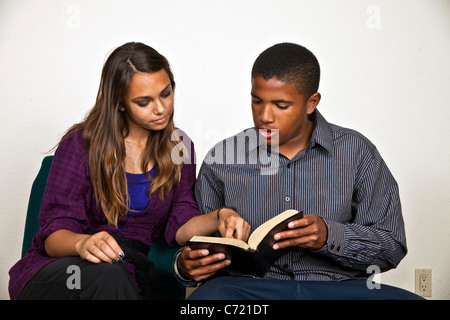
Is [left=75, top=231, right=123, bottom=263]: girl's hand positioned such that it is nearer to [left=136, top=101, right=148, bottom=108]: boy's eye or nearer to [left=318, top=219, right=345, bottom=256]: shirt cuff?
[left=136, top=101, right=148, bottom=108]: boy's eye

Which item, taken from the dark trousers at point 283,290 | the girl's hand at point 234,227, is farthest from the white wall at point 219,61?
the dark trousers at point 283,290

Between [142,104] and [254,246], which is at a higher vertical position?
[142,104]

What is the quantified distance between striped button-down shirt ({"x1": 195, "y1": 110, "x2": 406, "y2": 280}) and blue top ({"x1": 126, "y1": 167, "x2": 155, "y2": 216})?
0.78ft

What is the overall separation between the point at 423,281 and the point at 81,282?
6.53 feet

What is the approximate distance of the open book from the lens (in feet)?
5.12

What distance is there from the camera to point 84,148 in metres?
2.04

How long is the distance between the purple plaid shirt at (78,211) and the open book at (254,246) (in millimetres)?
416

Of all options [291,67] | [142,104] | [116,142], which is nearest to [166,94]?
[142,104]

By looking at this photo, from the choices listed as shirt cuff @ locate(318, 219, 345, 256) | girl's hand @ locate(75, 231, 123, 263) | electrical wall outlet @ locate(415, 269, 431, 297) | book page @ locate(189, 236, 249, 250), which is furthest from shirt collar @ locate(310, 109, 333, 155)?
electrical wall outlet @ locate(415, 269, 431, 297)

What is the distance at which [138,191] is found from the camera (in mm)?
2062

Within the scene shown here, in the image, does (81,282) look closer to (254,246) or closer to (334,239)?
(254,246)

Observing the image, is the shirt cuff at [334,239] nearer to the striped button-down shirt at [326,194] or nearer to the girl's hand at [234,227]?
the striped button-down shirt at [326,194]

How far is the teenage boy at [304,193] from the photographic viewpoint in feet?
5.69

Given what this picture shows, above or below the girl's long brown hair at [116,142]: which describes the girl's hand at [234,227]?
below
